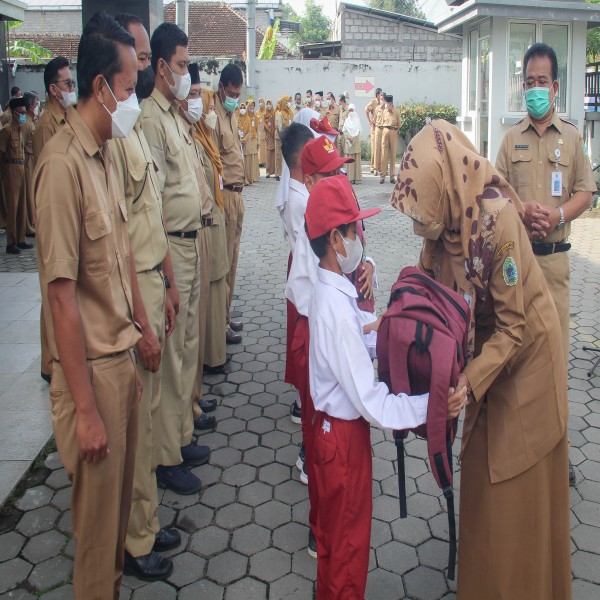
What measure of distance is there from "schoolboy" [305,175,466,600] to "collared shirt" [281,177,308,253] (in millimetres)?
1320

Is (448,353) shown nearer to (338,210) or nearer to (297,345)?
(338,210)

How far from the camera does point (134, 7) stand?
5773 millimetres

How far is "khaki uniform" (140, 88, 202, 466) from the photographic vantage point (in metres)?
3.47

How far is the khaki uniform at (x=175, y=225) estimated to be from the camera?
3467mm

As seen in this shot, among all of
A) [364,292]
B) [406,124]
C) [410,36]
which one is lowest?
[364,292]

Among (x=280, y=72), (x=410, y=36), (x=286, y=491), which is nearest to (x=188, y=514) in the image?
(x=286, y=491)

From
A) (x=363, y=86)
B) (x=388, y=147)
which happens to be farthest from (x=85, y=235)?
(x=363, y=86)

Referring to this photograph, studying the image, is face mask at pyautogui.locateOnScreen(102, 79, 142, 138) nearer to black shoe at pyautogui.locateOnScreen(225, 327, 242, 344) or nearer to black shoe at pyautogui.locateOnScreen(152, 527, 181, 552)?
black shoe at pyautogui.locateOnScreen(152, 527, 181, 552)

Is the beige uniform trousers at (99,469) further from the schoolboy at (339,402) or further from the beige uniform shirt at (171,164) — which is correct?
the beige uniform shirt at (171,164)

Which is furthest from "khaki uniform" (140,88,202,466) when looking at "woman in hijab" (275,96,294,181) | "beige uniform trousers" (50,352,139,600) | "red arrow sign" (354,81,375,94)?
"red arrow sign" (354,81,375,94)

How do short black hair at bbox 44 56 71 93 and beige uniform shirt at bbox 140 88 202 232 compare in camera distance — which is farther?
short black hair at bbox 44 56 71 93

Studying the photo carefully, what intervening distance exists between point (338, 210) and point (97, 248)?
0.84 meters

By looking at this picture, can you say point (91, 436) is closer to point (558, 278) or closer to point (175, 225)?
point (175, 225)

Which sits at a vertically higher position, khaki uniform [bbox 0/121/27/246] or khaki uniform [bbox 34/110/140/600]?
khaki uniform [bbox 0/121/27/246]
